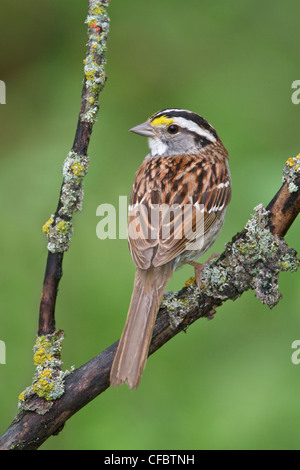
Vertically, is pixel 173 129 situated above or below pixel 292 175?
above

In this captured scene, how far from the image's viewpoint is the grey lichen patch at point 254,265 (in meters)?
3.73

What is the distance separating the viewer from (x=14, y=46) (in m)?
5.67

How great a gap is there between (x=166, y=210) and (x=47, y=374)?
3.80 ft

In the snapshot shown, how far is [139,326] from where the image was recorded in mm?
3764

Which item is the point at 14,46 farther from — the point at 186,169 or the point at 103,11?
the point at 103,11

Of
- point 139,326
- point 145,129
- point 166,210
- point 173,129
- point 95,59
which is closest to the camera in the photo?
point 95,59

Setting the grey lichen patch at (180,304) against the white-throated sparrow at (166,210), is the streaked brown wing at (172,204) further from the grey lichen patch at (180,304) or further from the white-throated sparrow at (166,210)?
the grey lichen patch at (180,304)

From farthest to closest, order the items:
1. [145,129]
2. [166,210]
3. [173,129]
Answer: [173,129] < [145,129] < [166,210]

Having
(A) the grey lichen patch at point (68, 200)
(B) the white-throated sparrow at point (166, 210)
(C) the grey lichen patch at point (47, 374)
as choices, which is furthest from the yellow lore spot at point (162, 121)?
(C) the grey lichen patch at point (47, 374)

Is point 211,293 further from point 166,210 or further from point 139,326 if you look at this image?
point 166,210

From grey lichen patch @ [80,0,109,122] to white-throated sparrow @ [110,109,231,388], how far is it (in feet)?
2.94

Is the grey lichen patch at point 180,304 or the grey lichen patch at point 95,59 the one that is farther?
the grey lichen patch at point 180,304

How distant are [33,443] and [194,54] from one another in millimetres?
2889

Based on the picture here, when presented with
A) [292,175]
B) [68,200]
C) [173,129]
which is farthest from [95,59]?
[173,129]
